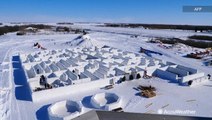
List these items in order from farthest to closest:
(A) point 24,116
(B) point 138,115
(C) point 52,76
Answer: (C) point 52,76
(A) point 24,116
(B) point 138,115

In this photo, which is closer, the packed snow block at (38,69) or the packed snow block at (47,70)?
the packed snow block at (47,70)

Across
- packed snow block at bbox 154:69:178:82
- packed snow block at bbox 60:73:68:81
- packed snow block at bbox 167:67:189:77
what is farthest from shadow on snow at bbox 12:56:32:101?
packed snow block at bbox 167:67:189:77

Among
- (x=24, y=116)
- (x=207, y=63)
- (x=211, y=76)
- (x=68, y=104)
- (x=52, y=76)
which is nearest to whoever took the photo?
(x=24, y=116)

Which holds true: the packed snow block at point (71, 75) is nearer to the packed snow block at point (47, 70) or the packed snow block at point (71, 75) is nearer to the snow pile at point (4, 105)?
the packed snow block at point (47, 70)

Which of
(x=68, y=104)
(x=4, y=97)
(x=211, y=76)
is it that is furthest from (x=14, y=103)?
(x=211, y=76)

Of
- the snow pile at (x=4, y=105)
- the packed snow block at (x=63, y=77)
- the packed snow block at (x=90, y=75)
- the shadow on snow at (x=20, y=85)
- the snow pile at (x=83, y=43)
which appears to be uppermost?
the snow pile at (x=83, y=43)

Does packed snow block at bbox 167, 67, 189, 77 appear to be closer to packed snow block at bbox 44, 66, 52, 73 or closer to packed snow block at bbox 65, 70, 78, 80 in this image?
packed snow block at bbox 65, 70, 78, 80

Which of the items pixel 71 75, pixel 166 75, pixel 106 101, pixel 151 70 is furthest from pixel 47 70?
pixel 166 75

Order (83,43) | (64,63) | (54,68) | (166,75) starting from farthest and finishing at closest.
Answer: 1. (83,43)
2. (64,63)
3. (54,68)
4. (166,75)

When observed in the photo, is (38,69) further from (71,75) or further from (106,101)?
(106,101)

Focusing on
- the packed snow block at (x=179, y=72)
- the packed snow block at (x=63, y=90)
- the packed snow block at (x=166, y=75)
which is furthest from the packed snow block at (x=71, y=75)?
the packed snow block at (x=179, y=72)

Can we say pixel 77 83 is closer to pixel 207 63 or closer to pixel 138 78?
pixel 138 78
